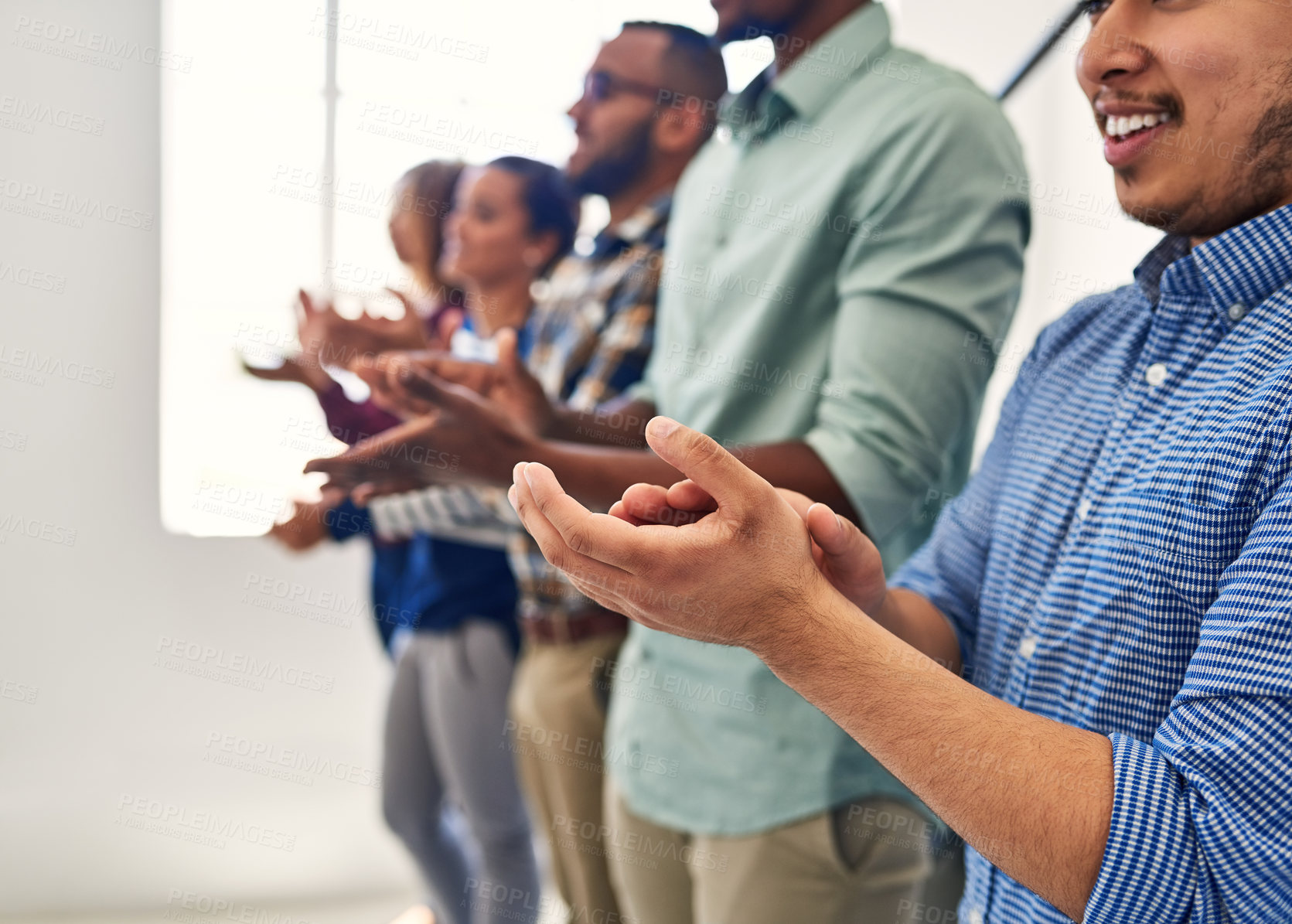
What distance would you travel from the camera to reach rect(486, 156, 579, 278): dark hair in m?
1.57

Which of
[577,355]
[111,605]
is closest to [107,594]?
[111,605]

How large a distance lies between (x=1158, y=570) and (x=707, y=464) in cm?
29

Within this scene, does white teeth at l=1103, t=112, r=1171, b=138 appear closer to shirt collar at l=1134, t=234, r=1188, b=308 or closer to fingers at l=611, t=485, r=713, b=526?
shirt collar at l=1134, t=234, r=1188, b=308

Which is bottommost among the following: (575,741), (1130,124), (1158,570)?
(575,741)

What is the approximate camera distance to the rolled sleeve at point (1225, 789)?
0.44m

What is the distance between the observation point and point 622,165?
137 cm

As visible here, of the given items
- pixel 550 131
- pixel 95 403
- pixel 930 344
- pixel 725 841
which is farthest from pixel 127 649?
pixel 930 344

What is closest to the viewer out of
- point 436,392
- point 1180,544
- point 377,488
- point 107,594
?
point 1180,544

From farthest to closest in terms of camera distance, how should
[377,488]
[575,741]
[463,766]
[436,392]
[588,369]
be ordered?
[463,766] → [575,741] → [588,369] → [377,488] → [436,392]

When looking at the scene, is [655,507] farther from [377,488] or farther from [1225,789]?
[377,488]

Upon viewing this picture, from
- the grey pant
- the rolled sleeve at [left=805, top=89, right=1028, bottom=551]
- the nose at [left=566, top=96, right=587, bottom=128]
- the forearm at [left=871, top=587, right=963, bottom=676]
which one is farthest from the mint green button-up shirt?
the grey pant

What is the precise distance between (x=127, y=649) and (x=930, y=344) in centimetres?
173

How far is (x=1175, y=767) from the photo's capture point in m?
0.47

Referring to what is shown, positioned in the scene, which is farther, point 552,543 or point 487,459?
point 487,459
